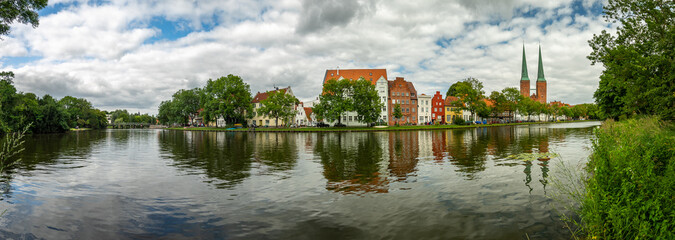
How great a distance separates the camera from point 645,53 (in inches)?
1073

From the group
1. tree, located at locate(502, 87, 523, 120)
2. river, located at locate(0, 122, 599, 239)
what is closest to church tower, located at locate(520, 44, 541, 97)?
tree, located at locate(502, 87, 523, 120)

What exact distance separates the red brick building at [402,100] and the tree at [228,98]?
1699 inches

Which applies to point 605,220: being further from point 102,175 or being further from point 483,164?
point 102,175

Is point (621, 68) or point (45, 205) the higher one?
point (621, 68)

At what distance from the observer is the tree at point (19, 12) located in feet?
56.5

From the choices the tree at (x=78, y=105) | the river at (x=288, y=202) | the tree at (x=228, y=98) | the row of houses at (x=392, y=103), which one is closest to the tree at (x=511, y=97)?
the row of houses at (x=392, y=103)

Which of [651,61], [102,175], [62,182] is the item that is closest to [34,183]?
[62,182]

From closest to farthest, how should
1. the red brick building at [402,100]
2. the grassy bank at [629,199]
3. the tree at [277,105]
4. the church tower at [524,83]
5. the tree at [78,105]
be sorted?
the grassy bank at [629,199] < the tree at [277,105] < the red brick building at [402,100] < the tree at [78,105] < the church tower at [524,83]

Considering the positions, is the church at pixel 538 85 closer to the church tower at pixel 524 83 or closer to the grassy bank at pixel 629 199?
the church tower at pixel 524 83

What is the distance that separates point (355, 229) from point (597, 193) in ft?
16.3

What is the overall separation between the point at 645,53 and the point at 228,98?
8154 cm

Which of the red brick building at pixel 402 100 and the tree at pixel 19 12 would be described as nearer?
the tree at pixel 19 12

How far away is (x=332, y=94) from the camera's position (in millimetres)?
76125

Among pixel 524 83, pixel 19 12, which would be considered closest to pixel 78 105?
pixel 19 12
